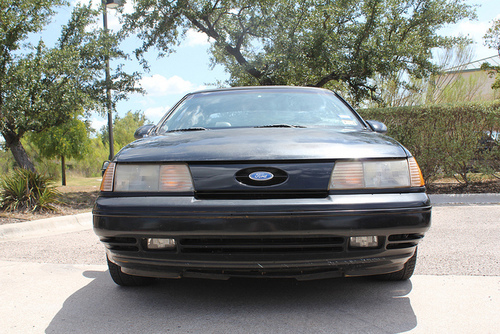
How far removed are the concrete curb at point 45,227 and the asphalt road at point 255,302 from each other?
2.07 meters

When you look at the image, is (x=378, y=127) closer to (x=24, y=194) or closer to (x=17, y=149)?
(x=24, y=194)

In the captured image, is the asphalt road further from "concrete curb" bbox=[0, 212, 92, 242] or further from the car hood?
"concrete curb" bbox=[0, 212, 92, 242]

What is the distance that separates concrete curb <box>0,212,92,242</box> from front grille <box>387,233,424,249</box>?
17.6 ft

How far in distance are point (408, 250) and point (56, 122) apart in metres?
9.89

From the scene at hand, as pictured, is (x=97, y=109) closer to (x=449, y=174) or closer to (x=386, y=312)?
(x=449, y=174)

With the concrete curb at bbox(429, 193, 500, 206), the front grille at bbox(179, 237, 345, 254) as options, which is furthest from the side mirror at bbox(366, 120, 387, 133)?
the concrete curb at bbox(429, 193, 500, 206)

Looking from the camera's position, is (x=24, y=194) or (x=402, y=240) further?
(x=24, y=194)

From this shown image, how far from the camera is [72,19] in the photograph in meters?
10.5

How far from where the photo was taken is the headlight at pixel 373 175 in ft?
7.89

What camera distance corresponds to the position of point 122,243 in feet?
8.15

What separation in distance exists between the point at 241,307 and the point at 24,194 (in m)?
6.43

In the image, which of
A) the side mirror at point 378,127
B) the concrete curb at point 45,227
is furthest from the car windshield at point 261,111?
the concrete curb at point 45,227

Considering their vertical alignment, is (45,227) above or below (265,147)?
below

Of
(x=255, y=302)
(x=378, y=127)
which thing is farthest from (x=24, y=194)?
(x=378, y=127)
